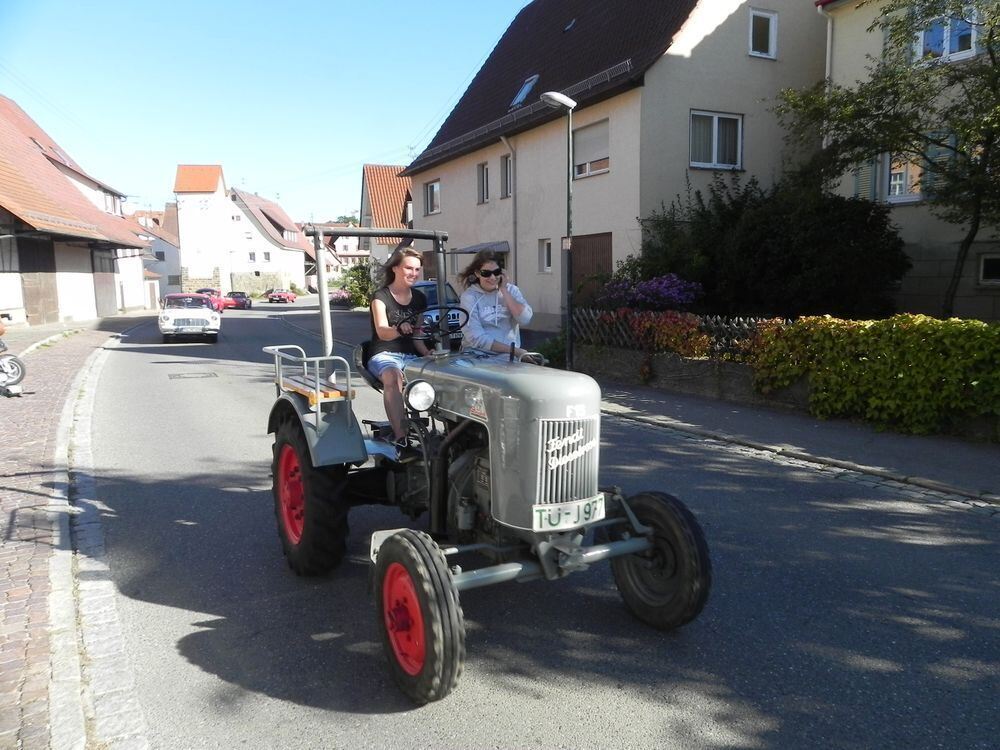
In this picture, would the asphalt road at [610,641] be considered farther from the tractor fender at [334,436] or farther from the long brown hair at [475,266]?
the long brown hair at [475,266]

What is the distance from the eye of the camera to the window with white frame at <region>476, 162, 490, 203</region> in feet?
78.6

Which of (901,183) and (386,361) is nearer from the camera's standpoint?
(386,361)

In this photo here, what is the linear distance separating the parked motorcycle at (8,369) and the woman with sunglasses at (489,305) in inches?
371

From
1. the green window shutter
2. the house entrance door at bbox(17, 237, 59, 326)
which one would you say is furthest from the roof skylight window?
the house entrance door at bbox(17, 237, 59, 326)

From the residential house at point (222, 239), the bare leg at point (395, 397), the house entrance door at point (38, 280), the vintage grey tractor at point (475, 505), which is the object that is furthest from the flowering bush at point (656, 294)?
the residential house at point (222, 239)

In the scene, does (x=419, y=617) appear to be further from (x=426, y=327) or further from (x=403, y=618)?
(x=426, y=327)

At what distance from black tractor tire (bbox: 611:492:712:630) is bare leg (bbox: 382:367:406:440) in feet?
4.36

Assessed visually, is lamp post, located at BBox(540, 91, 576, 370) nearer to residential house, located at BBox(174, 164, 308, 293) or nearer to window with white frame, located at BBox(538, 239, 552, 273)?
window with white frame, located at BBox(538, 239, 552, 273)

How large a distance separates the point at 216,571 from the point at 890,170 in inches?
592

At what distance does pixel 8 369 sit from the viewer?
11.1 m

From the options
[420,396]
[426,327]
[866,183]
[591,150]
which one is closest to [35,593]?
[420,396]

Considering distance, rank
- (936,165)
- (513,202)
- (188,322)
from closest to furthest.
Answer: (936,165) < (188,322) < (513,202)

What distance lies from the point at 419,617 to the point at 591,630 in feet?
3.60

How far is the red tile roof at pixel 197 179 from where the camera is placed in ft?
217
